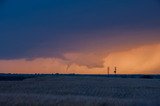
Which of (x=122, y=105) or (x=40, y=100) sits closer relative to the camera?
(x=122, y=105)

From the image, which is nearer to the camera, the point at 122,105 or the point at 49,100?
the point at 122,105

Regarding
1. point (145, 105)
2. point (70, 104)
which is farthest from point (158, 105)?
point (70, 104)

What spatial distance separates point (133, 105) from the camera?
30844 millimetres

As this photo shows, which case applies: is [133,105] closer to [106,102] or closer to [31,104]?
[106,102]

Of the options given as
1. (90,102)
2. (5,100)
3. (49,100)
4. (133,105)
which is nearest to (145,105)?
(133,105)

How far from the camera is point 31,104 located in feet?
99.9

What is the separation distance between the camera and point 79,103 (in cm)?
3064

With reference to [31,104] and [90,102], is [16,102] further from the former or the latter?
[90,102]

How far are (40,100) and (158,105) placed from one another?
7780mm

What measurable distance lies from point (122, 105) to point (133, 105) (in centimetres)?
104

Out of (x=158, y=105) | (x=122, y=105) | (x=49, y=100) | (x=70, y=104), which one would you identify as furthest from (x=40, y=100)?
(x=158, y=105)

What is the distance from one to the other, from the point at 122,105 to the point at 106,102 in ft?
4.30

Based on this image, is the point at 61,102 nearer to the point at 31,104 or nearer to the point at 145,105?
the point at 31,104

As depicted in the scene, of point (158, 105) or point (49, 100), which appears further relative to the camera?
point (49, 100)
